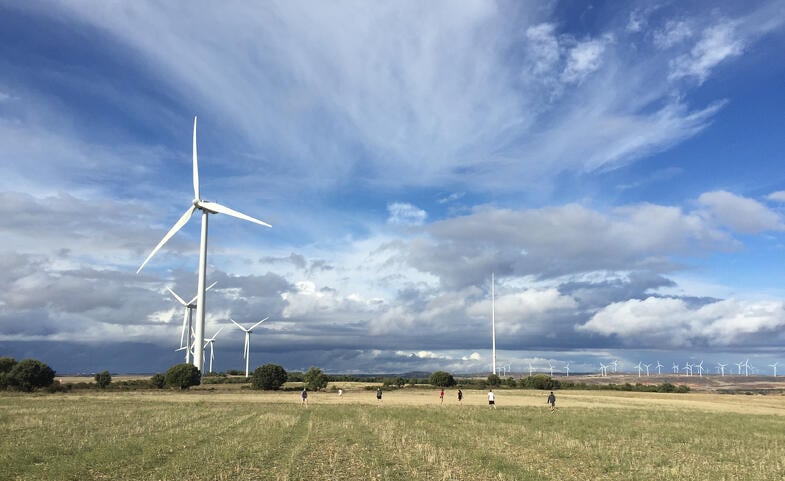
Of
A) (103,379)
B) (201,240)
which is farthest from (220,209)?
(103,379)

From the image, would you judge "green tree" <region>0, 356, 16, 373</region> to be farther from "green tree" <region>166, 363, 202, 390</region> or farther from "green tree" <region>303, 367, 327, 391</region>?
"green tree" <region>303, 367, 327, 391</region>

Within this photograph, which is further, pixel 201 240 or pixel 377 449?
pixel 201 240

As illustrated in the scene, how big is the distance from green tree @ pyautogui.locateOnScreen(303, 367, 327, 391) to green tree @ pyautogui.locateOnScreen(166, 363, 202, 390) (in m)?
26.7

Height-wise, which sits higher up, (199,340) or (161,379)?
(199,340)

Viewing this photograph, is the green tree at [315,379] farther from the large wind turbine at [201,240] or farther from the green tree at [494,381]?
the green tree at [494,381]

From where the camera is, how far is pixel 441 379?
161 meters

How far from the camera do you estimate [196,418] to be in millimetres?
51688

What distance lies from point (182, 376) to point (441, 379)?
70012mm

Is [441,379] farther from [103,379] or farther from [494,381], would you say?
[103,379]

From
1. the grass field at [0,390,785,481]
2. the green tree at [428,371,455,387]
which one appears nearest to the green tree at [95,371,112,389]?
the green tree at [428,371,455,387]

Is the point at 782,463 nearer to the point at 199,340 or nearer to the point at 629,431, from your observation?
the point at 629,431

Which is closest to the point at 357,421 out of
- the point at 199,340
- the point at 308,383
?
the point at 199,340

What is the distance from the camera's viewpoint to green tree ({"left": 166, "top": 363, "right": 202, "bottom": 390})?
403 feet

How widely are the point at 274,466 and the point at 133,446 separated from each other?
36.3 ft
